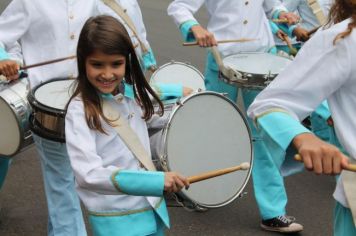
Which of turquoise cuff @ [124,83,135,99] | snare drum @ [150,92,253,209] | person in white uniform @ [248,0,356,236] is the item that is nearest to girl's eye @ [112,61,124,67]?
turquoise cuff @ [124,83,135,99]

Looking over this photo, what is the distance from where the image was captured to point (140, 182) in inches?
81.7

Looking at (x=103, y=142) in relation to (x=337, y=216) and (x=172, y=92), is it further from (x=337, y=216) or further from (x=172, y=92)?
(x=337, y=216)

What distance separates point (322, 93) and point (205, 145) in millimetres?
1032

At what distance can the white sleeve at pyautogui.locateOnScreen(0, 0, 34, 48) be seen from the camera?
3254 millimetres

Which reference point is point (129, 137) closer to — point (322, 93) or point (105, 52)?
point (105, 52)

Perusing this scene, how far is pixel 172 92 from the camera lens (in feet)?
9.22

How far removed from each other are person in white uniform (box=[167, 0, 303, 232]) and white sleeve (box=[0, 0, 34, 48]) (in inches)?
41.5

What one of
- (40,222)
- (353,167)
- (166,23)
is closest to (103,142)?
(353,167)

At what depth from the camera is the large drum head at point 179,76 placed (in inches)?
162

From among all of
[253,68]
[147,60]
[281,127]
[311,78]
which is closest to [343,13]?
[311,78]

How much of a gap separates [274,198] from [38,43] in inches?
65.8

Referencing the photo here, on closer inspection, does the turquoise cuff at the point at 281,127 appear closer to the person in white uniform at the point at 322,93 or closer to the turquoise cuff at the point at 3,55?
the person in white uniform at the point at 322,93

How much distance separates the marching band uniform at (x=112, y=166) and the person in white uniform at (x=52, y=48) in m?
0.86

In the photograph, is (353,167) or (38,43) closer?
(353,167)
